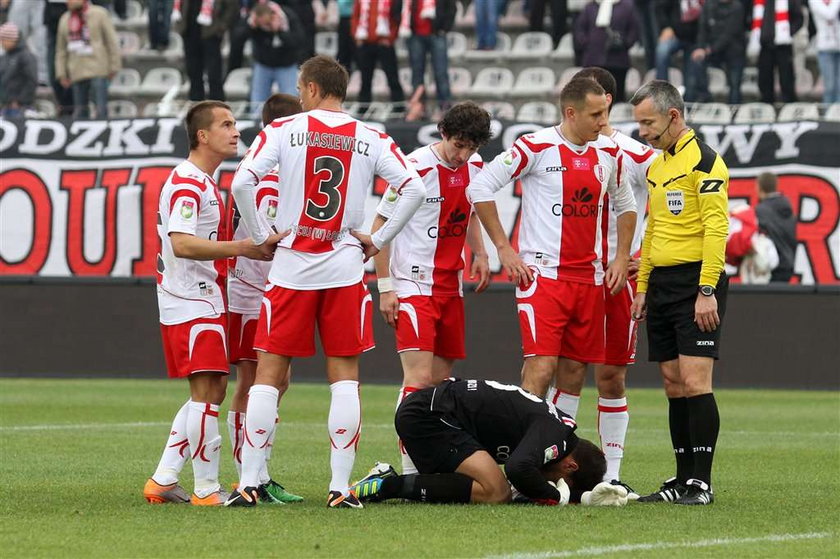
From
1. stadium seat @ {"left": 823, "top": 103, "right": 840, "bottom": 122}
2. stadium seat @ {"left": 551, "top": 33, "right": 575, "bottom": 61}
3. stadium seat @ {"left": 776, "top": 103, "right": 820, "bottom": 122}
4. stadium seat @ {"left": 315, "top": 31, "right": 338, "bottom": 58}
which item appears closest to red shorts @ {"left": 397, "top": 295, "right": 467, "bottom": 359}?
stadium seat @ {"left": 776, "top": 103, "right": 820, "bottom": 122}

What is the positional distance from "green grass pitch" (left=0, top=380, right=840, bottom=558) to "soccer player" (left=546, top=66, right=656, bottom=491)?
38 cm

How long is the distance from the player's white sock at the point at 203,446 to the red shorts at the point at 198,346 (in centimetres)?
20

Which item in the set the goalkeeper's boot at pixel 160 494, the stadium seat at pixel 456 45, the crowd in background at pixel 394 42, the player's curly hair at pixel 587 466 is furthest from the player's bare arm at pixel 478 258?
the stadium seat at pixel 456 45

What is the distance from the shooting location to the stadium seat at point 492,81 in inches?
912

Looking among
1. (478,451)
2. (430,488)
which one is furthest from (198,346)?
(478,451)

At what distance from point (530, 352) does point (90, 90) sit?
47.8 ft

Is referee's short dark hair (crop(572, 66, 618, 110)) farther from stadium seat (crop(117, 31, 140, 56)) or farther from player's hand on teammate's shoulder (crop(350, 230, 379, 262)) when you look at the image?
stadium seat (crop(117, 31, 140, 56))

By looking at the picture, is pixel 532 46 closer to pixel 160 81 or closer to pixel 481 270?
pixel 160 81

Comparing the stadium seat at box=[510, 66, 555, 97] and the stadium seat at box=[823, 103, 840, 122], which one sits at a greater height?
the stadium seat at box=[510, 66, 555, 97]

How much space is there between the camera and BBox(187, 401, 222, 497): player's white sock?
798 cm

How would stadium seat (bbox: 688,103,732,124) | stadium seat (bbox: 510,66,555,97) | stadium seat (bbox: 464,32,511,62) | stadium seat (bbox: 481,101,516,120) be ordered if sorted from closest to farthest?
stadium seat (bbox: 688,103,732,124) → stadium seat (bbox: 481,101,516,120) → stadium seat (bbox: 510,66,555,97) → stadium seat (bbox: 464,32,511,62)

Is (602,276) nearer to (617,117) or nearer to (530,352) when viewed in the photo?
(530,352)

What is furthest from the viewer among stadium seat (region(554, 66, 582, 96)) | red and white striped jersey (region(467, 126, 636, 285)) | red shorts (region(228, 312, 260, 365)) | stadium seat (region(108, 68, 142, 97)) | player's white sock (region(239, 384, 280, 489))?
stadium seat (region(108, 68, 142, 97))

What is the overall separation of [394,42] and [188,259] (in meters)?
13.6
